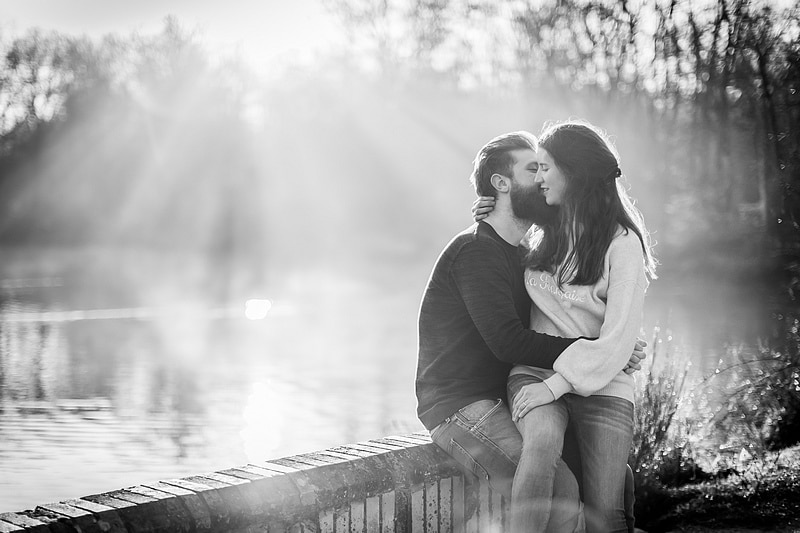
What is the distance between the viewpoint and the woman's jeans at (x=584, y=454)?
305cm

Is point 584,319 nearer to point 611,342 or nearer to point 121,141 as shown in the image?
point 611,342

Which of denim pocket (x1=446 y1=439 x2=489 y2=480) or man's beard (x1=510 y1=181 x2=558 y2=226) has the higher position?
man's beard (x1=510 y1=181 x2=558 y2=226)

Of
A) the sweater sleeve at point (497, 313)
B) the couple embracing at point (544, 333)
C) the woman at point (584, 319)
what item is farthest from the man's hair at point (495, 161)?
the sweater sleeve at point (497, 313)

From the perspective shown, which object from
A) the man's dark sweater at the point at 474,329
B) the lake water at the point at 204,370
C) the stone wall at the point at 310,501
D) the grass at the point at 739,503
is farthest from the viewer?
the lake water at the point at 204,370

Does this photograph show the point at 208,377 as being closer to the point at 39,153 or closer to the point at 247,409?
the point at 247,409

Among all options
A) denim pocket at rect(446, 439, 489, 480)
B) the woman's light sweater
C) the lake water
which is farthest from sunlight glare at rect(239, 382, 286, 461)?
the woman's light sweater

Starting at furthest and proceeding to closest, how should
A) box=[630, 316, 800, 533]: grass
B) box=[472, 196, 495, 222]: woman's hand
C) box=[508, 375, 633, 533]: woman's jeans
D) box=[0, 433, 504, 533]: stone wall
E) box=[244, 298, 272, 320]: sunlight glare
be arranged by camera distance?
1. box=[244, 298, 272, 320]: sunlight glare
2. box=[630, 316, 800, 533]: grass
3. box=[472, 196, 495, 222]: woman's hand
4. box=[508, 375, 633, 533]: woman's jeans
5. box=[0, 433, 504, 533]: stone wall

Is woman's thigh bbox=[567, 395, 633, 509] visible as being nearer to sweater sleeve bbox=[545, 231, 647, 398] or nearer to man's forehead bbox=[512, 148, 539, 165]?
sweater sleeve bbox=[545, 231, 647, 398]

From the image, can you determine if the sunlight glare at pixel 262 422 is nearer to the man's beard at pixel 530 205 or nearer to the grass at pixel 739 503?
the grass at pixel 739 503

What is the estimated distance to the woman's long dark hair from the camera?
332 centimetres

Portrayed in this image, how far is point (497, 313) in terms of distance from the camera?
3.15 metres

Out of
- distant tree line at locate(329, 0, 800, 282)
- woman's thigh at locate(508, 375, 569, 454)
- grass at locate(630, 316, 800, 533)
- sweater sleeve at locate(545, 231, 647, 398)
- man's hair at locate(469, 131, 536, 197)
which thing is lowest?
grass at locate(630, 316, 800, 533)

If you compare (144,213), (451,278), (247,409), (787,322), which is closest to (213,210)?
(144,213)

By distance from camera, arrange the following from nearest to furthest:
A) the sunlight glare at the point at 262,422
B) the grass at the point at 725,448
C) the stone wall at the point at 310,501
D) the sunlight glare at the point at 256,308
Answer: the stone wall at the point at 310,501 → the grass at the point at 725,448 → the sunlight glare at the point at 262,422 → the sunlight glare at the point at 256,308
